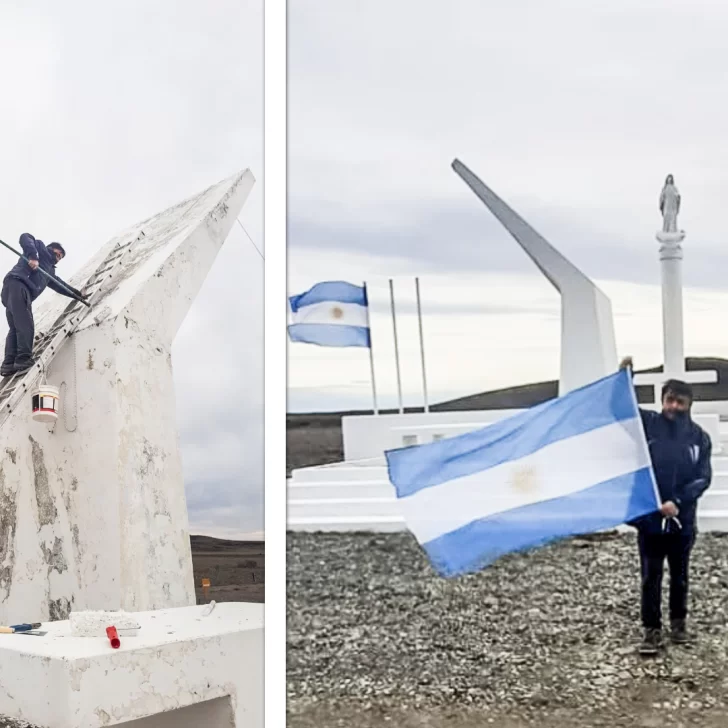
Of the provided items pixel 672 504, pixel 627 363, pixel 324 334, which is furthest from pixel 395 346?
pixel 672 504

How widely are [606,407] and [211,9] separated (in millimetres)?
1423

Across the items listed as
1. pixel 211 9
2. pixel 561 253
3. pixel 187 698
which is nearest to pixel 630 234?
pixel 561 253

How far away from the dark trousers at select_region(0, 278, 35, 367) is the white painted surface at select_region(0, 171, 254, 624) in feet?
0.12

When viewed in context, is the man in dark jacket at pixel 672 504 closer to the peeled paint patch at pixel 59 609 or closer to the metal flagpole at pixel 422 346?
the metal flagpole at pixel 422 346

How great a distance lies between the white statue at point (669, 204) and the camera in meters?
2.39

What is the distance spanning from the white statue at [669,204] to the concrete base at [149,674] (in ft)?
4.62

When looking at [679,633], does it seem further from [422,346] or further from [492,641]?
[422,346]

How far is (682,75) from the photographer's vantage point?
239cm

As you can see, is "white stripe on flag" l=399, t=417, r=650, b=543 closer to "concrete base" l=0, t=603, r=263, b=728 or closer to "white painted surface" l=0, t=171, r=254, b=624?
"concrete base" l=0, t=603, r=263, b=728

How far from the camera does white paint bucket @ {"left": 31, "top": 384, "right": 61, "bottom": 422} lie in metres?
2.38

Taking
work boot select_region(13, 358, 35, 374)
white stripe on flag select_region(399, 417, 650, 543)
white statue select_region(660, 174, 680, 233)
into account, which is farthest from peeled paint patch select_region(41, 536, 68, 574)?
white statue select_region(660, 174, 680, 233)

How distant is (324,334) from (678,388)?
0.90m

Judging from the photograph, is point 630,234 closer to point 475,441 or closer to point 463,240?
point 463,240

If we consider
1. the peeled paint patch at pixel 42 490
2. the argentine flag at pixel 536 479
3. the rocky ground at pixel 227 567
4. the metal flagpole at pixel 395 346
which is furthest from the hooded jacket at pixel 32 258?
the argentine flag at pixel 536 479
